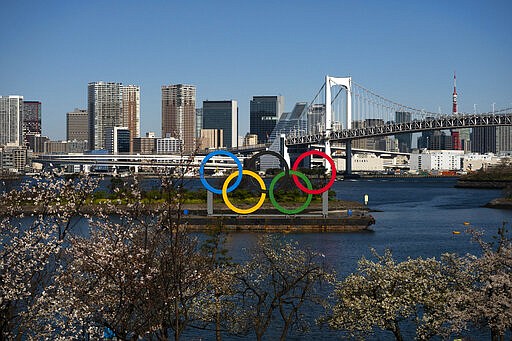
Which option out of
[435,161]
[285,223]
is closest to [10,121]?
[435,161]

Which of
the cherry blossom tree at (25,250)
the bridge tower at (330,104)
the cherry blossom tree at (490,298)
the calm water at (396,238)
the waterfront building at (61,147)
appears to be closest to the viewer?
the cherry blossom tree at (25,250)

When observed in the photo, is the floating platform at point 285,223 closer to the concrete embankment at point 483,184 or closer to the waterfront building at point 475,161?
the concrete embankment at point 483,184

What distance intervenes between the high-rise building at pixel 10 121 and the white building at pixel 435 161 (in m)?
39.3

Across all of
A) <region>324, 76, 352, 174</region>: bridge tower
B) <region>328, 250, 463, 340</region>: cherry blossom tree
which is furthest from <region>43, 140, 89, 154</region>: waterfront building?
<region>328, 250, 463, 340</region>: cherry blossom tree

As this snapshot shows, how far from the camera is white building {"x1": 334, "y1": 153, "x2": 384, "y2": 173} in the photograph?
6547 cm

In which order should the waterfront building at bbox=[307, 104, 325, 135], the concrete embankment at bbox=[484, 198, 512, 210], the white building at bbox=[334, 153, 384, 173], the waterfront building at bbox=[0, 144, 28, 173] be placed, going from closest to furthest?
1. the concrete embankment at bbox=[484, 198, 512, 210]
2. the waterfront building at bbox=[307, 104, 325, 135]
3. the waterfront building at bbox=[0, 144, 28, 173]
4. the white building at bbox=[334, 153, 384, 173]

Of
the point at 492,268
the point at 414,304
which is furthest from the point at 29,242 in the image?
the point at 492,268

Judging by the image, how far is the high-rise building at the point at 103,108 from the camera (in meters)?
89.4

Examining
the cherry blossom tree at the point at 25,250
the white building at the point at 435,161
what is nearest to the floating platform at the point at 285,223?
the cherry blossom tree at the point at 25,250

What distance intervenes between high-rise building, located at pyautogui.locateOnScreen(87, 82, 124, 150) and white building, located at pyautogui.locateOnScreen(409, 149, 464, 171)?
35626mm

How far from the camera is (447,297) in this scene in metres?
5.89

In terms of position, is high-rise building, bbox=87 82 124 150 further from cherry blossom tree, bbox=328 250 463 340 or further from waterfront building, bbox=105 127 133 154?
cherry blossom tree, bbox=328 250 463 340

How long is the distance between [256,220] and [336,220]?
1569 mm

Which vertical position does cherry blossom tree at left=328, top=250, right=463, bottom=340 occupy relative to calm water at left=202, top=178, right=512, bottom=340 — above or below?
above
